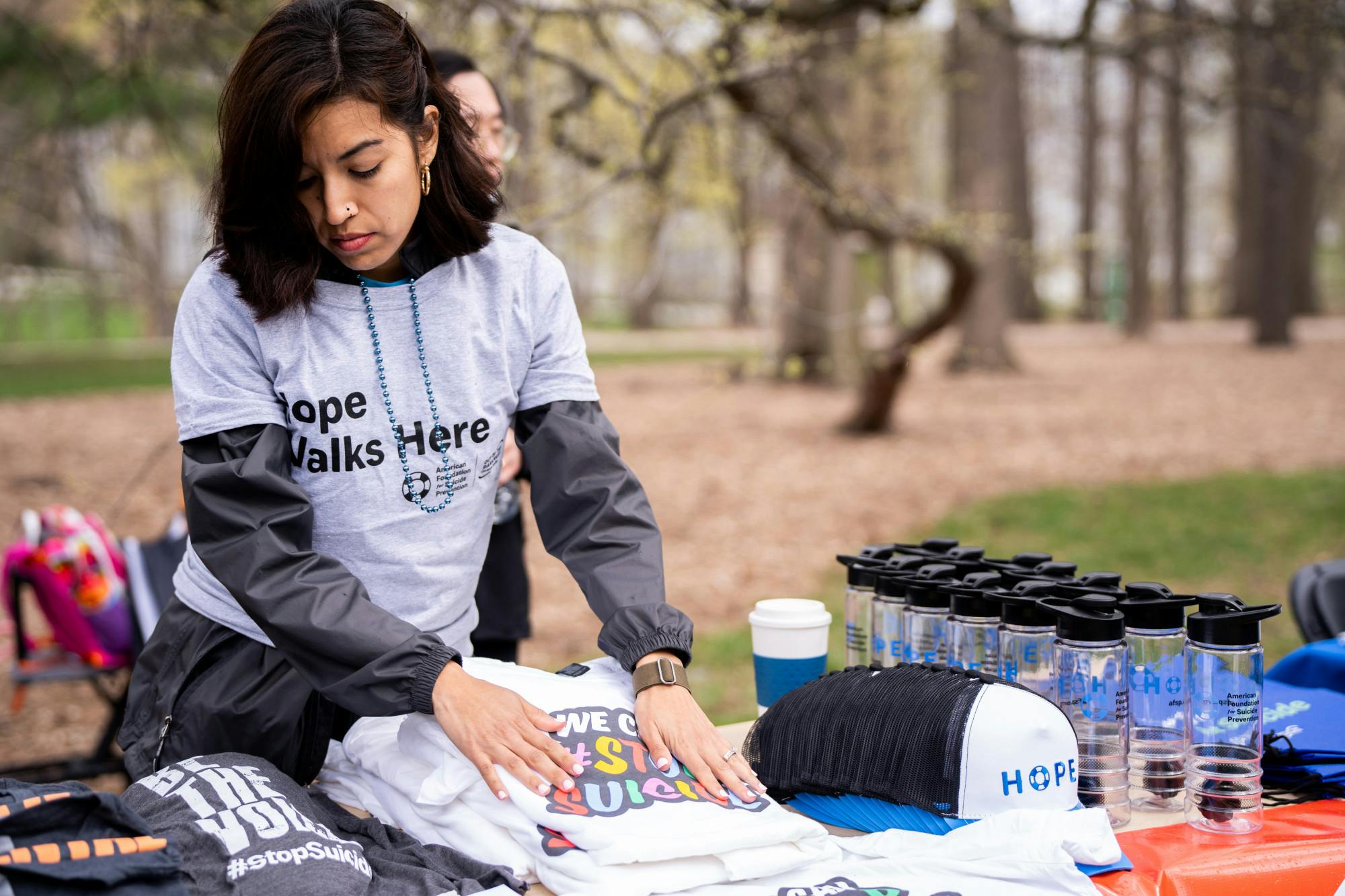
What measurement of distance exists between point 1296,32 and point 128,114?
8440 mm

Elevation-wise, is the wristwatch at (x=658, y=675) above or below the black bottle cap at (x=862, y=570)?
below

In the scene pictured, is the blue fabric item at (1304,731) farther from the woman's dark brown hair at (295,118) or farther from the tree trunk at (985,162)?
the tree trunk at (985,162)

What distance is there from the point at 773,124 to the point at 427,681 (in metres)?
5.07

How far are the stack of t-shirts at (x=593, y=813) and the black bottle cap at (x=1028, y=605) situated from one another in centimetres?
51

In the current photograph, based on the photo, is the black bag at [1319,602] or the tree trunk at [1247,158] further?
the tree trunk at [1247,158]

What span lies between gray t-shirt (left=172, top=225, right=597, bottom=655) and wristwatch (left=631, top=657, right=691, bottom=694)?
0.36m

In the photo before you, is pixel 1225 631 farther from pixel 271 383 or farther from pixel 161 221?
pixel 161 221

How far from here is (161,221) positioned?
80.8 feet

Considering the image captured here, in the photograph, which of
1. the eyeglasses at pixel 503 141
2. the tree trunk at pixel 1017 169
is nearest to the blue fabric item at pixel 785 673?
the eyeglasses at pixel 503 141

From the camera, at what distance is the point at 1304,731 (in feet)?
7.23

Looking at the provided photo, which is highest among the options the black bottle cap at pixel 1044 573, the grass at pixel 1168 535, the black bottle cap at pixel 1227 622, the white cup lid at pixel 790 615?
the black bottle cap at pixel 1044 573

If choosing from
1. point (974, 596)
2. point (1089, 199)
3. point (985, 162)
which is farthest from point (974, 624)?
point (1089, 199)

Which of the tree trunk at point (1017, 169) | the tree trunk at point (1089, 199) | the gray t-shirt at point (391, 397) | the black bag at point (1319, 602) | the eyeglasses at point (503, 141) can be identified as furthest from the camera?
the tree trunk at point (1089, 199)

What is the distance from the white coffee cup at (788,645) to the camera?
2.26 m
